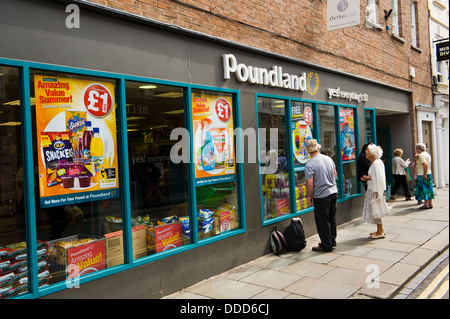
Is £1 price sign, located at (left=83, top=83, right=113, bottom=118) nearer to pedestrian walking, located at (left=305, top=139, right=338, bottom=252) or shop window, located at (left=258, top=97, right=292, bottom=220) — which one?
shop window, located at (left=258, top=97, right=292, bottom=220)

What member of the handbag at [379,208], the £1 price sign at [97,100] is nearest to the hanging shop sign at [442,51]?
the handbag at [379,208]

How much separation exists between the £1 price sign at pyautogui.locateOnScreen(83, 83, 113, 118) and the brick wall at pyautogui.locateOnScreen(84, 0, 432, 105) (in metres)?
0.98

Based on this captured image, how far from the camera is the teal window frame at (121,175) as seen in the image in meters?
3.71

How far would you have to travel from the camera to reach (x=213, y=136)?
598 centimetres

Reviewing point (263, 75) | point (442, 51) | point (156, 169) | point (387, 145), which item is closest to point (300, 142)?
point (263, 75)

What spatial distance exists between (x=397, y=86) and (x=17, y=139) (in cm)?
1208

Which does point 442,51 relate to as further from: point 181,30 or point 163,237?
point 163,237

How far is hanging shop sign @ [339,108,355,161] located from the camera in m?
9.73

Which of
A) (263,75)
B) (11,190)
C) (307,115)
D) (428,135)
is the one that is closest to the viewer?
(11,190)

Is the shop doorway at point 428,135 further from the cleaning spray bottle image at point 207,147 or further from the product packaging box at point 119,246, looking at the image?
the product packaging box at point 119,246

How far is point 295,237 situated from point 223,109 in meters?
2.56

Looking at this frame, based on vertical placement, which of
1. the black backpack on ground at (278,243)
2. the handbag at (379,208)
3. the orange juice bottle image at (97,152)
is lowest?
the black backpack on ground at (278,243)

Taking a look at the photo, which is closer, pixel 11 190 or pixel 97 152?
pixel 97 152
